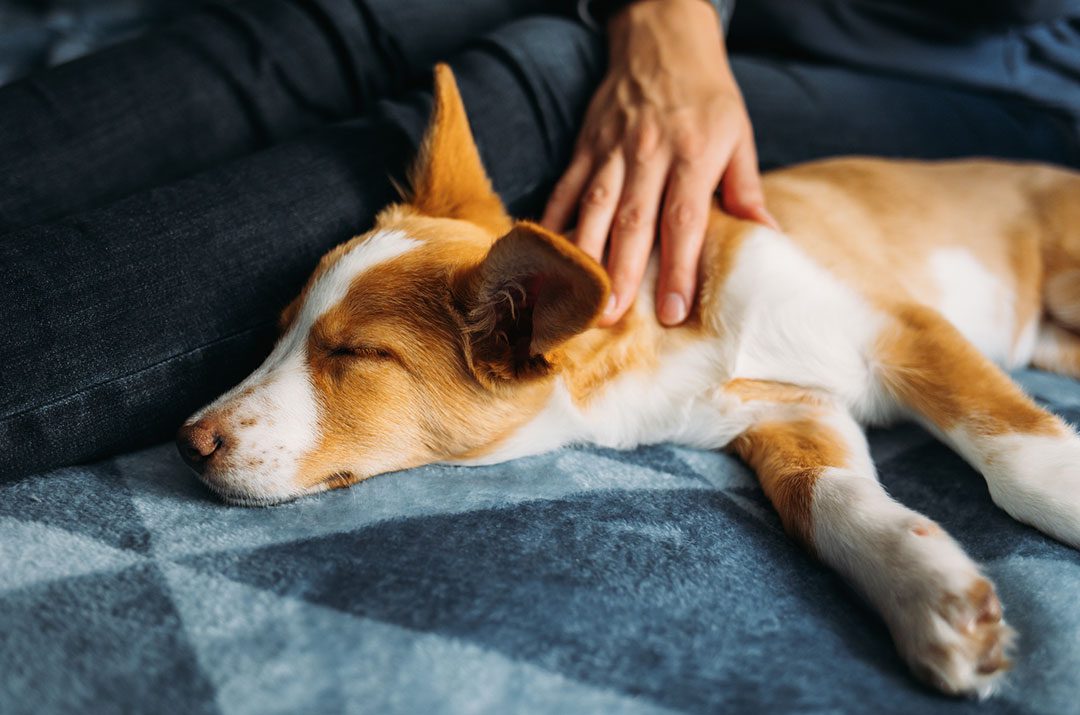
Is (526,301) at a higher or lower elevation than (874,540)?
higher

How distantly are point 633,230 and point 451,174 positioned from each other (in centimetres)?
44

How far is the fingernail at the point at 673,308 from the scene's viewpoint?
6.09 ft

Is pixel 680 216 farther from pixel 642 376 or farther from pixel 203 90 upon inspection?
pixel 203 90

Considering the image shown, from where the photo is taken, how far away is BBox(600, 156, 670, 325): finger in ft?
6.05

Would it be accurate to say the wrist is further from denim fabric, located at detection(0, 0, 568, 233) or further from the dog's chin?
the dog's chin

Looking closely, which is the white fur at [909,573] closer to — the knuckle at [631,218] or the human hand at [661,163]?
the human hand at [661,163]

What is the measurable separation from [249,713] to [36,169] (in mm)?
1520

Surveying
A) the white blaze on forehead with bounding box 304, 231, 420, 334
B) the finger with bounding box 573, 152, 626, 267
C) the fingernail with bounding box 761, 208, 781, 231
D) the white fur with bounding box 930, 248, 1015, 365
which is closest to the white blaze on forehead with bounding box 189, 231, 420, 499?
the white blaze on forehead with bounding box 304, 231, 420, 334

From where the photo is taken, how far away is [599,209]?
1981 mm

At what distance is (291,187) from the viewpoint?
1905mm

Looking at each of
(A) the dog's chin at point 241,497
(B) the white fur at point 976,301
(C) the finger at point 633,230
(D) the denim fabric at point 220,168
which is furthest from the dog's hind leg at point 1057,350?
(A) the dog's chin at point 241,497

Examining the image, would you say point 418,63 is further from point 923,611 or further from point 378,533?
point 923,611

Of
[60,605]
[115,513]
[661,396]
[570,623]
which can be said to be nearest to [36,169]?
[115,513]

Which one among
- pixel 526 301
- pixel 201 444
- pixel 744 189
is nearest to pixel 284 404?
pixel 201 444
